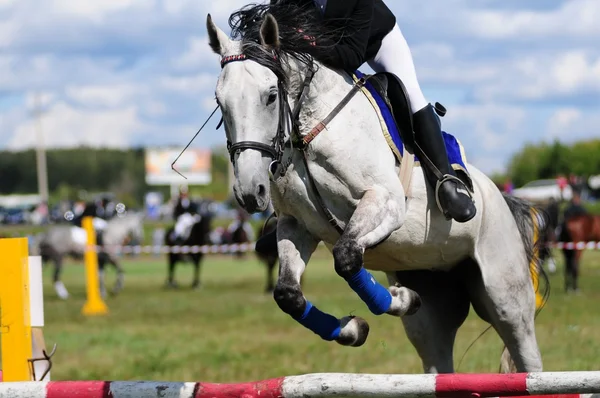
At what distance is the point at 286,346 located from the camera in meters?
10.6

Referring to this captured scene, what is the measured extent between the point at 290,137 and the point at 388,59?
95cm

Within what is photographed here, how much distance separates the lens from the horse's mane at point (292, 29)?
4.52 m

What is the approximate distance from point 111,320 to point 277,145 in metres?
10.8

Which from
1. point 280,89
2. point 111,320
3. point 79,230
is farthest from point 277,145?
point 79,230

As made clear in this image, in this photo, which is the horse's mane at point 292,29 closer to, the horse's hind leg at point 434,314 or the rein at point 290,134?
the rein at point 290,134

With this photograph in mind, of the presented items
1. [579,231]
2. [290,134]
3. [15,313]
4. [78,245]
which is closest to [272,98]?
[290,134]

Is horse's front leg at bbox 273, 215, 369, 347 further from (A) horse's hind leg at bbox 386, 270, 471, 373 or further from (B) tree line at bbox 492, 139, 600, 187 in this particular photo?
(B) tree line at bbox 492, 139, 600, 187

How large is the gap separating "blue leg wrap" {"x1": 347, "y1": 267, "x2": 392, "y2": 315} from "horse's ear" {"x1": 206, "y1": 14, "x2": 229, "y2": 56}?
1.30 meters

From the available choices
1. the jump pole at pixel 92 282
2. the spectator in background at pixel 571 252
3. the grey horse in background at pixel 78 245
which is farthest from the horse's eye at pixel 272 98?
the grey horse in background at pixel 78 245

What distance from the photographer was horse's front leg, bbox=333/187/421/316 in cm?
445

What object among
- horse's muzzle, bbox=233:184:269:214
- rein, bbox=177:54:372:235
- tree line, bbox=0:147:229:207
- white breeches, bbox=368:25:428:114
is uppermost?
white breeches, bbox=368:25:428:114

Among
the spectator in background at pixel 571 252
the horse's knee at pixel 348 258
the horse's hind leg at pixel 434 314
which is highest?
the horse's knee at pixel 348 258

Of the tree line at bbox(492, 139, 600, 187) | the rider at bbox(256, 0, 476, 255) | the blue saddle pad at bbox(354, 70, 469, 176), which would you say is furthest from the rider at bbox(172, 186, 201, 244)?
the tree line at bbox(492, 139, 600, 187)

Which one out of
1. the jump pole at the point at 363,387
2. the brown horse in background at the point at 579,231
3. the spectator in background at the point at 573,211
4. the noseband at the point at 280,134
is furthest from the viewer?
the spectator in background at the point at 573,211
